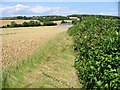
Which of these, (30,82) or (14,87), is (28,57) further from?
(14,87)

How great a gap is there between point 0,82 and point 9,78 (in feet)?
2.70

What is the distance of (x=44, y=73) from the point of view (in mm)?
9680

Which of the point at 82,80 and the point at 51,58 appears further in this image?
the point at 51,58

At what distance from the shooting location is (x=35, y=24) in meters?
50.0

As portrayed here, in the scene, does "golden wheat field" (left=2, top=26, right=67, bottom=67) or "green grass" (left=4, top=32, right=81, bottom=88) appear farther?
"golden wheat field" (left=2, top=26, right=67, bottom=67)

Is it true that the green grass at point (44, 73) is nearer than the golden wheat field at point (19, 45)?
Yes

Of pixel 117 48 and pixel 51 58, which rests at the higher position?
pixel 117 48

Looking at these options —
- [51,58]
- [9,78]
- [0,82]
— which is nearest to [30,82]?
[9,78]

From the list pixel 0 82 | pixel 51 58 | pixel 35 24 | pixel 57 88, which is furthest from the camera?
pixel 35 24

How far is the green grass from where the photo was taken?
8.37m

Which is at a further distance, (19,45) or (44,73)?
(19,45)

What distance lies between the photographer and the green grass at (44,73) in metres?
8.37

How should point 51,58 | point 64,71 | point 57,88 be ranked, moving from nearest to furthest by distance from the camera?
point 57,88 → point 64,71 → point 51,58

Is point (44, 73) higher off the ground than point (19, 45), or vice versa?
point (44, 73)
